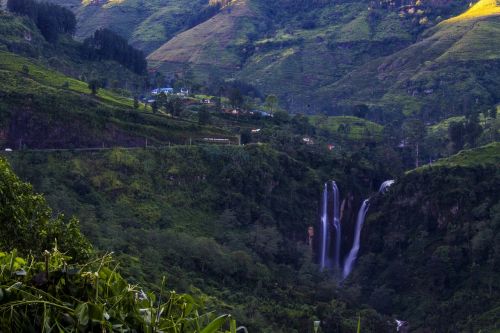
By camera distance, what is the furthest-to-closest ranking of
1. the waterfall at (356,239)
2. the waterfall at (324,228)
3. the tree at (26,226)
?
the waterfall at (324,228) < the waterfall at (356,239) < the tree at (26,226)

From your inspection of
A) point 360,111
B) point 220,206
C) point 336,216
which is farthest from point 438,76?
point 220,206

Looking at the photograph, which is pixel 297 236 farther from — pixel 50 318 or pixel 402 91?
pixel 402 91

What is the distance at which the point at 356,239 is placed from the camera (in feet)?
153

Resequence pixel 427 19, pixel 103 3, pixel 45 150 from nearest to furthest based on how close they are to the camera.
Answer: pixel 45 150, pixel 427 19, pixel 103 3

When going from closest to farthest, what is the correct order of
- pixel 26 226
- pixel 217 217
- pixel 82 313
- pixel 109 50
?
pixel 82 313
pixel 26 226
pixel 217 217
pixel 109 50

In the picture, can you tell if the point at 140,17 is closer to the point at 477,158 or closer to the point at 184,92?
the point at 184,92

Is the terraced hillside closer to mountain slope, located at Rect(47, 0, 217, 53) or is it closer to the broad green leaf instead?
the broad green leaf

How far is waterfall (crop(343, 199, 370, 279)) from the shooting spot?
44.8 meters

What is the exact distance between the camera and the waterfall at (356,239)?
1765 inches

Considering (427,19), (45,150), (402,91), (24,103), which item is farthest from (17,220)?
(427,19)

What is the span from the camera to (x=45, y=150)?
38344 millimetres

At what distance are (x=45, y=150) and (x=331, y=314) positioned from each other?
775 inches

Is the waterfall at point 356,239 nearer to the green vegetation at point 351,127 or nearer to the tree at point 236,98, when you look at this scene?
the green vegetation at point 351,127

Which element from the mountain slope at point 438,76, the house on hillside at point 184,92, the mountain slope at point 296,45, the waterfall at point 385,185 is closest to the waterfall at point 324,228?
the waterfall at point 385,185
